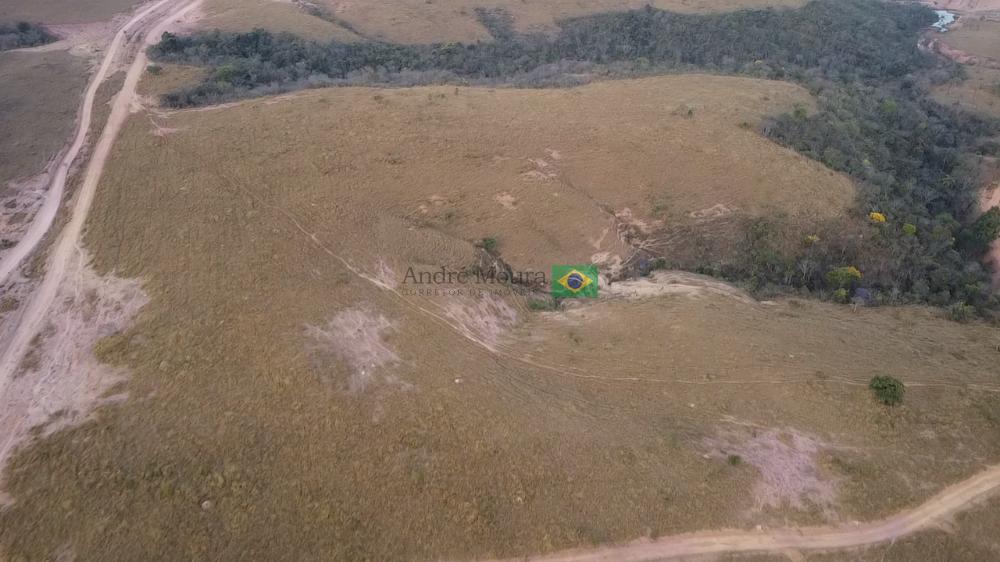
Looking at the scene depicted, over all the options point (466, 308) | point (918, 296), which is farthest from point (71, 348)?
point (918, 296)

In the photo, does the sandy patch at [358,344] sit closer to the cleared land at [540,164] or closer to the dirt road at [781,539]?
the dirt road at [781,539]

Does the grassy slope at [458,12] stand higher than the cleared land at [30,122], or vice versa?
the grassy slope at [458,12]

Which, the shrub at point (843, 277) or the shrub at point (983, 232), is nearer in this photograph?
the shrub at point (843, 277)

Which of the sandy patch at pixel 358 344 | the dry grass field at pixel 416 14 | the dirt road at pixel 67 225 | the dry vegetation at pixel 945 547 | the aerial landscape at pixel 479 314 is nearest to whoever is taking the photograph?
the dry vegetation at pixel 945 547

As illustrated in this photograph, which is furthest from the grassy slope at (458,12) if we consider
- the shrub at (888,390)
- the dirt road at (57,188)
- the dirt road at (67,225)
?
the shrub at (888,390)

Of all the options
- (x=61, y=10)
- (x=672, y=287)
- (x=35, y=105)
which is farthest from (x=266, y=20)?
(x=672, y=287)

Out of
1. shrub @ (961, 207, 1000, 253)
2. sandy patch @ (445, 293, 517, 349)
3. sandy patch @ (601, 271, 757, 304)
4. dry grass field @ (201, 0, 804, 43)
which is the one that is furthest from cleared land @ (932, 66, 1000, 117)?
sandy patch @ (445, 293, 517, 349)
